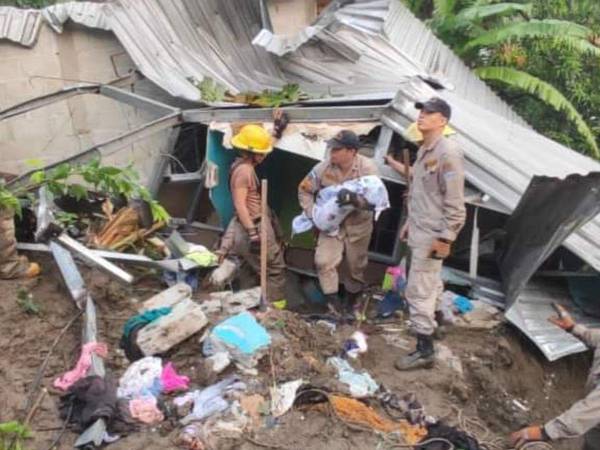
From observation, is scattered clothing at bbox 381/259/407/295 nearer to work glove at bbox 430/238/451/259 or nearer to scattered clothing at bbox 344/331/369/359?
scattered clothing at bbox 344/331/369/359

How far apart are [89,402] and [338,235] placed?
2.61 m

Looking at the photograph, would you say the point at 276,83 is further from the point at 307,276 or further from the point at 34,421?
the point at 34,421

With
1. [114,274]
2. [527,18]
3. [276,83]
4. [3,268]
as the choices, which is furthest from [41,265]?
[527,18]

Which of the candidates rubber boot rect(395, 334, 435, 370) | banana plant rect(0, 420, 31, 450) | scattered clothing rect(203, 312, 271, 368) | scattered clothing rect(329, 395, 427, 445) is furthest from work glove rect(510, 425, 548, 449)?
banana plant rect(0, 420, 31, 450)

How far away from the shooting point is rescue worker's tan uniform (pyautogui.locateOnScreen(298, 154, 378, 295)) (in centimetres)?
590

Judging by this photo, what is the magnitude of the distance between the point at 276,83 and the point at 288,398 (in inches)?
195

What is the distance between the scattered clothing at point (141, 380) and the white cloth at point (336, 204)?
1864 mm

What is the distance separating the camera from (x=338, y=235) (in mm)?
6023

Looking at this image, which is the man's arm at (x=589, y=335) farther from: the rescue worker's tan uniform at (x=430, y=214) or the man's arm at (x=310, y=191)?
the man's arm at (x=310, y=191)

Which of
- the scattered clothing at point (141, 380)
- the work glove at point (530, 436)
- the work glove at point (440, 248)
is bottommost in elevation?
the scattered clothing at point (141, 380)

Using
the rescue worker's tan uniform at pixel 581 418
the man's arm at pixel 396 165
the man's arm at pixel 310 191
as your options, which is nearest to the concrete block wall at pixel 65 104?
the man's arm at pixel 310 191

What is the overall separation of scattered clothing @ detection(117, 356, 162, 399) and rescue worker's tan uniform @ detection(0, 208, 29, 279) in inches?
72.6

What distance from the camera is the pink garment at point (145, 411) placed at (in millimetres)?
4531

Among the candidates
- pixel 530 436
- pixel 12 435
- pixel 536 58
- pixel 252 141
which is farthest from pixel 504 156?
pixel 536 58
